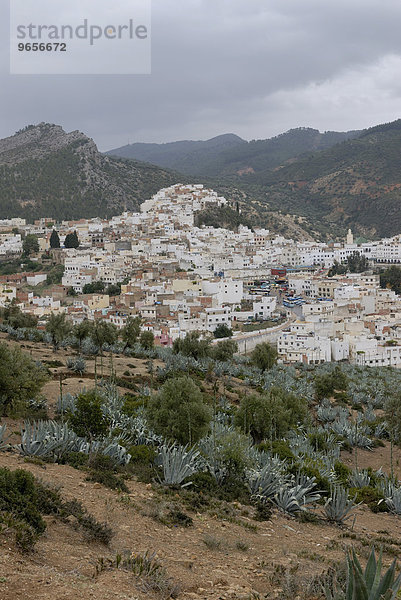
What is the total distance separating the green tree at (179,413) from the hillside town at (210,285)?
908 inches

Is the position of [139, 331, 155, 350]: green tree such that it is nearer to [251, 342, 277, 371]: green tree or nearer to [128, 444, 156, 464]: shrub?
[251, 342, 277, 371]: green tree

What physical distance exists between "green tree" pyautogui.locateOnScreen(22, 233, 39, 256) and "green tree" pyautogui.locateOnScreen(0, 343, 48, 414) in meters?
54.9

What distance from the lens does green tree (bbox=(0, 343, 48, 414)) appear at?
29.2ft

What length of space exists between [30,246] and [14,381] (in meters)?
56.5

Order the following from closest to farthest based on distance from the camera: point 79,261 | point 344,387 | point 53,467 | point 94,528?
point 94,528
point 53,467
point 344,387
point 79,261

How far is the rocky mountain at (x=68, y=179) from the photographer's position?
8906 centimetres

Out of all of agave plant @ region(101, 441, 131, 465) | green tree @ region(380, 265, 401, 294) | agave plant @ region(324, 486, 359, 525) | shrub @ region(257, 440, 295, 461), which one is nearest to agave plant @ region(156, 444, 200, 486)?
agave plant @ region(101, 441, 131, 465)

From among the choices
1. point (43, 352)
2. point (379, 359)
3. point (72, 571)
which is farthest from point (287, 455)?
point (379, 359)

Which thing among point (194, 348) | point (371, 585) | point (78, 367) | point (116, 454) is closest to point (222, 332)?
point (194, 348)

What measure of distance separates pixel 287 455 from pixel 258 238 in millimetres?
63437

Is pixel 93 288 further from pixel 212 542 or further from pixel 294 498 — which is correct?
pixel 212 542

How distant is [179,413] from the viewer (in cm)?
909

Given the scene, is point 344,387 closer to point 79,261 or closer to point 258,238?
point 79,261

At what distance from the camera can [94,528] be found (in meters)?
4.59
